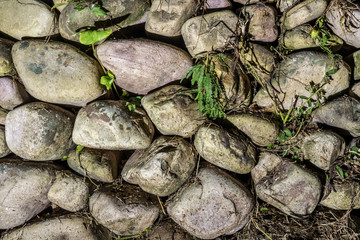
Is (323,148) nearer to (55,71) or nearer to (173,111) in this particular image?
(173,111)

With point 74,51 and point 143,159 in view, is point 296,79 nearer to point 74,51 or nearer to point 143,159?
point 143,159

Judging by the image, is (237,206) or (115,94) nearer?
(237,206)

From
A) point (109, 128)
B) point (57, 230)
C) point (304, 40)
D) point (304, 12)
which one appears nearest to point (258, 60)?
point (304, 40)

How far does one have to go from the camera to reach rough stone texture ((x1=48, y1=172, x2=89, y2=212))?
319cm

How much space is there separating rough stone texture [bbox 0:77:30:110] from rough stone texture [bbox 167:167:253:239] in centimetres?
209

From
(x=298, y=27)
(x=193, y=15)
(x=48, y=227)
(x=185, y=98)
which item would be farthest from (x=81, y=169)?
(x=298, y=27)

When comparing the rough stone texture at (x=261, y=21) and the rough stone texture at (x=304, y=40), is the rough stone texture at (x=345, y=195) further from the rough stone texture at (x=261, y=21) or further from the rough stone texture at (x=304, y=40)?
the rough stone texture at (x=261, y=21)

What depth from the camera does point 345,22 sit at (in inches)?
124

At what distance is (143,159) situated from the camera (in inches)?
123

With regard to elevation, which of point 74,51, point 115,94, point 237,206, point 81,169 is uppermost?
point 74,51

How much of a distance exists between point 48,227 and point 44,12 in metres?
2.41

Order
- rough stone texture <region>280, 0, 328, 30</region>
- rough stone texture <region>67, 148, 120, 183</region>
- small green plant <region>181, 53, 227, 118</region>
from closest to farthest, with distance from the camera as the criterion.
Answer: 1. small green plant <region>181, 53, 227, 118</region>
2. rough stone texture <region>280, 0, 328, 30</region>
3. rough stone texture <region>67, 148, 120, 183</region>

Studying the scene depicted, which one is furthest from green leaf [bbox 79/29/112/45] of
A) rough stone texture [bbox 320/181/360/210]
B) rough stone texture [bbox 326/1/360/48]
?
rough stone texture [bbox 320/181/360/210]

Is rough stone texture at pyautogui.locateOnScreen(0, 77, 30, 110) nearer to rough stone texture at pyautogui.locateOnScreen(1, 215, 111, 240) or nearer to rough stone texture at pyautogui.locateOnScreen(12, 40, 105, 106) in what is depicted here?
rough stone texture at pyautogui.locateOnScreen(12, 40, 105, 106)
